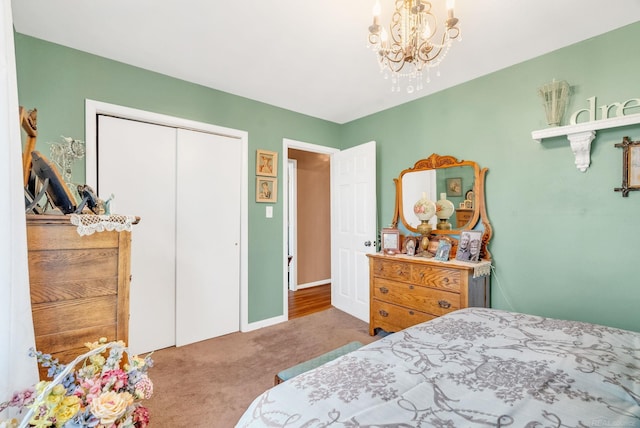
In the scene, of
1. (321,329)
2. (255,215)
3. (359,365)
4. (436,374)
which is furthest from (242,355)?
(436,374)

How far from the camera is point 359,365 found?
3.18 ft

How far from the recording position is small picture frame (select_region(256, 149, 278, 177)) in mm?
3191

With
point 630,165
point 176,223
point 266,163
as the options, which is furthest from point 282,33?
point 630,165

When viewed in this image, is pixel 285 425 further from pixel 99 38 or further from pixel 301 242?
pixel 301 242

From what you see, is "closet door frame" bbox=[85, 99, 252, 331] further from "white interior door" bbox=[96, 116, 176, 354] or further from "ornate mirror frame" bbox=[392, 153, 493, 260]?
"ornate mirror frame" bbox=[392, 153, 493, 260]

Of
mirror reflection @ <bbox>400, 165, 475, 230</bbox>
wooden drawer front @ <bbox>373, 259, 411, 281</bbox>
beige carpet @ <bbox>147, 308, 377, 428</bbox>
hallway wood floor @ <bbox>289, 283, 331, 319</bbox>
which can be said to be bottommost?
hallway wood floor @ <bbox>289, 283, 331, 319</bbox>

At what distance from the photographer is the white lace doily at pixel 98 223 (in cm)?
123

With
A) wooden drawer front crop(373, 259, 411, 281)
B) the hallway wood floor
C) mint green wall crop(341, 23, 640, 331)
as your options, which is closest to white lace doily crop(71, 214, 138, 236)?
wooden drawer front crop(373, 259, 411, 281)

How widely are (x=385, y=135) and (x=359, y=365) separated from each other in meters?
2.91

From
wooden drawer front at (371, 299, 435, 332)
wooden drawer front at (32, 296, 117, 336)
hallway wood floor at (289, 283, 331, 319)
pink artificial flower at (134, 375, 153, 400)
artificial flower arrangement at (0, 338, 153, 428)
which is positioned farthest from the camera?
hallway wood floor at (289, 283, 331, 319)

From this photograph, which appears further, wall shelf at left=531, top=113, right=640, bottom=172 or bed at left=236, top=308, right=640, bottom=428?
wall shelf at left=531, top=113, right=640, bottom=172

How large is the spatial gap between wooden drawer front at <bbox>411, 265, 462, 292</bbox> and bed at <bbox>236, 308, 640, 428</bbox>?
1.07 metres

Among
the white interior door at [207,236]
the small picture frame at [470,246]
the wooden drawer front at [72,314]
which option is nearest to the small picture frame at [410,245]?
the small picture frame at [470,246]

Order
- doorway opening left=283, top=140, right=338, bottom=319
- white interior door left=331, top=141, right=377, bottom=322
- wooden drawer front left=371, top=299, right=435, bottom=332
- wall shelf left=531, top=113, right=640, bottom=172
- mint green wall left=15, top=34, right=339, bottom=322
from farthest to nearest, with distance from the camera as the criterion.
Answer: doorway opening left=283, top=140, right=338, bottom=319 < white interior door left=331, top=141, right=377, bottom=322 < wooden drawer front left=371, top=299, right=435, bottom=332 < mint green wall left=15, top=34, right=339, bottom=322 < wall shelf left=531, top=113, right=640, bottom=172
